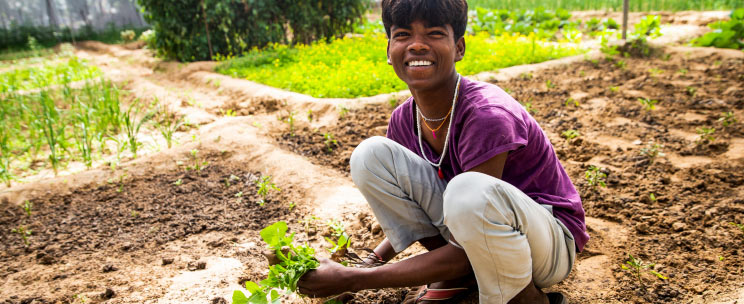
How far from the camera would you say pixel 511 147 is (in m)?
1.44

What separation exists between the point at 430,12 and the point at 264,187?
69.4 inches

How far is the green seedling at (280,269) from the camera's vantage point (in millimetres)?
1569

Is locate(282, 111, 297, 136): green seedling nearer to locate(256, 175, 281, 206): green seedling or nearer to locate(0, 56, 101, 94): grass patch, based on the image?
locate(256, 175, 281, 206): green seedling

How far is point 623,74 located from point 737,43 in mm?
1950

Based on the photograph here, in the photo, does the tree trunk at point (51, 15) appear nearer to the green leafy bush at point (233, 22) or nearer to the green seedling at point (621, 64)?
the green leafy bush at point (233, 22)

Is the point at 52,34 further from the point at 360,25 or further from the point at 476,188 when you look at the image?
the point at 476,188

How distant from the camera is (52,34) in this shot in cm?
1354

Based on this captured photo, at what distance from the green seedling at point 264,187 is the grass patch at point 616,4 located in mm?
8923

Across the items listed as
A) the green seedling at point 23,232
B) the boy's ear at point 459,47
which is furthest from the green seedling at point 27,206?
the boy's ear at point 459,47

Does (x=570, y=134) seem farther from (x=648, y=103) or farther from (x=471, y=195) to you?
(x=471, y=195)

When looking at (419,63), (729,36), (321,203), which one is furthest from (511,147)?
(729,36)

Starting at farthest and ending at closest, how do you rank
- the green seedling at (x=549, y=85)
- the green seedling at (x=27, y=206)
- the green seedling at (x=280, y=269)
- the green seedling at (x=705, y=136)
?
the green seedling at (x=549, y=85), the green seedling at (x=705, y=136), the green seedling at (x=27, y=206), the green seedling at (x=280, y=269)

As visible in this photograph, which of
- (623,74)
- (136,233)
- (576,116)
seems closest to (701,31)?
(623,74)

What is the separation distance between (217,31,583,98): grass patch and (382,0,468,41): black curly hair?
3.06 m
